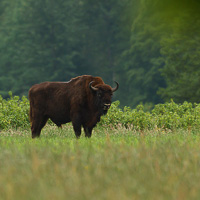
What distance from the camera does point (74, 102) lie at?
1132 cm

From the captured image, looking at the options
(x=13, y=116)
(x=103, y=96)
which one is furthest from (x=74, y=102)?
(x=13, y=116)

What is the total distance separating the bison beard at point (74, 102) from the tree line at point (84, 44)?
30.5 m

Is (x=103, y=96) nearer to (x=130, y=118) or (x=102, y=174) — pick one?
(x=130, y=118)

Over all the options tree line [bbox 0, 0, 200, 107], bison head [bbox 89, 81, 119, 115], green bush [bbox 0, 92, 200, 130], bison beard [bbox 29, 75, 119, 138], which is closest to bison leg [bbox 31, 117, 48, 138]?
bison beard [bbox 29, 75, 119, 138]

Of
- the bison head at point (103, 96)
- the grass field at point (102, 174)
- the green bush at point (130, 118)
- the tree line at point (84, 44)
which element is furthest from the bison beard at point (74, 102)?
the tree line at point (84, 44)

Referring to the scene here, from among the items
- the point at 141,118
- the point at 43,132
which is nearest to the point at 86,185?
the point at 43,132

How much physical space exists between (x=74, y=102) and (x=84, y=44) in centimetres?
4025

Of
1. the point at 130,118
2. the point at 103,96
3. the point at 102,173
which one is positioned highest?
the point at 102,173

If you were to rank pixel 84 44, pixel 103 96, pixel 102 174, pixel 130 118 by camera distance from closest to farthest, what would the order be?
1. pixel 102 174
2. pixel 103 96
3. pixel 130 118
4. pixel 84 44

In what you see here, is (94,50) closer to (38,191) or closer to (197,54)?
(197,54)

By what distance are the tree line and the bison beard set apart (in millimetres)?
30525

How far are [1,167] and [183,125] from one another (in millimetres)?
8605

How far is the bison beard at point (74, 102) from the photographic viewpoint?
36.2 feet

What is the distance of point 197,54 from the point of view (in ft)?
105
